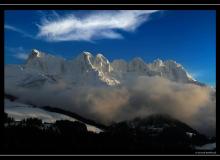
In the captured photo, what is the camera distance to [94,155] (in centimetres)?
1252

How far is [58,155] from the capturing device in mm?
12398

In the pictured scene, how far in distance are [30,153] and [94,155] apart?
1913mm

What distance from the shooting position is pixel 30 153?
Result: 1259 centimetres
